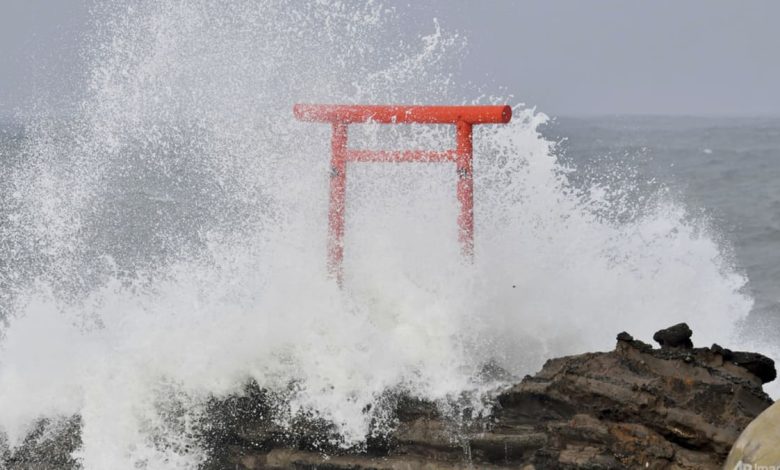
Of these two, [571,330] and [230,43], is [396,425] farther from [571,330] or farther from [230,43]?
[230,43]

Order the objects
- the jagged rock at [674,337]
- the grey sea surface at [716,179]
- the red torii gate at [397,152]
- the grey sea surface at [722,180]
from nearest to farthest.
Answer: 1. the jagged rock at [674,337]
2. the red torii gate at [397,152]
3. the grey sea surface at [722,180]
4. the grey sea surface at [716,179]

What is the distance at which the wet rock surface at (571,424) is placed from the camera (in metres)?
4.05

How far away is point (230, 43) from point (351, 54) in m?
1.22

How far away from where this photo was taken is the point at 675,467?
3.96 metres

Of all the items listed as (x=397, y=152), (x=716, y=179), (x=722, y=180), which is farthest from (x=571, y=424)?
(x=716, y=179)

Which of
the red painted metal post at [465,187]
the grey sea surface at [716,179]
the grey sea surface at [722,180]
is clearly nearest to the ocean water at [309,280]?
the red painted metal post at [465,187]

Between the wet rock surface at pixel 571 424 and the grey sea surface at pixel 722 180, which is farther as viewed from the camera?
the grey sea surface at pixel 722 180

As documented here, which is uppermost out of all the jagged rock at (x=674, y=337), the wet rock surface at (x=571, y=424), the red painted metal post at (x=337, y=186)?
the red painted metal post at (x=337, y=186)

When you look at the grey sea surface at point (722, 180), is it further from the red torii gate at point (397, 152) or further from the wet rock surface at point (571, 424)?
the wet rock surface at point (571, 424)

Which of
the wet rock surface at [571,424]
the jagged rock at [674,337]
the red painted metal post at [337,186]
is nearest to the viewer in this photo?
the wet rock surface at [571,424]

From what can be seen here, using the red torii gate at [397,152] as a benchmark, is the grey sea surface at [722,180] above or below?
below

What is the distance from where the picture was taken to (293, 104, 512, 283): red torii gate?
5547mm

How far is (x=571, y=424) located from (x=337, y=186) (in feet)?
7.07

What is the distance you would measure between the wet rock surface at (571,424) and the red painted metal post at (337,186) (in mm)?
1101
